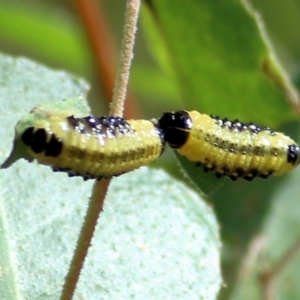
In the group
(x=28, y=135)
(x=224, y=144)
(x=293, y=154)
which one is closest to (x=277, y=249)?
(x=293, y=154)

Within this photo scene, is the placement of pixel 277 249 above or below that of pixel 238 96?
below

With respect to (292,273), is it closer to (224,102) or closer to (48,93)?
(224,102)

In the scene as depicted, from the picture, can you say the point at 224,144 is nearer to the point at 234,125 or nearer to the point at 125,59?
the point at 234,125

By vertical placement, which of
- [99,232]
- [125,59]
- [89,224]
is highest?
[125,59]

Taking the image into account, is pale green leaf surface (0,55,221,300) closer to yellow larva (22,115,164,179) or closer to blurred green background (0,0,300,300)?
yellow larva (22,115,164,179)

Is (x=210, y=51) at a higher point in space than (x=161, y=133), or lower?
lower

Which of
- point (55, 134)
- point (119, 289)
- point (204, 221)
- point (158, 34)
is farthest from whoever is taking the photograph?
point (158, 34)

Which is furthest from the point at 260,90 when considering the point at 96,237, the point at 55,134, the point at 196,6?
the point at 55,134
